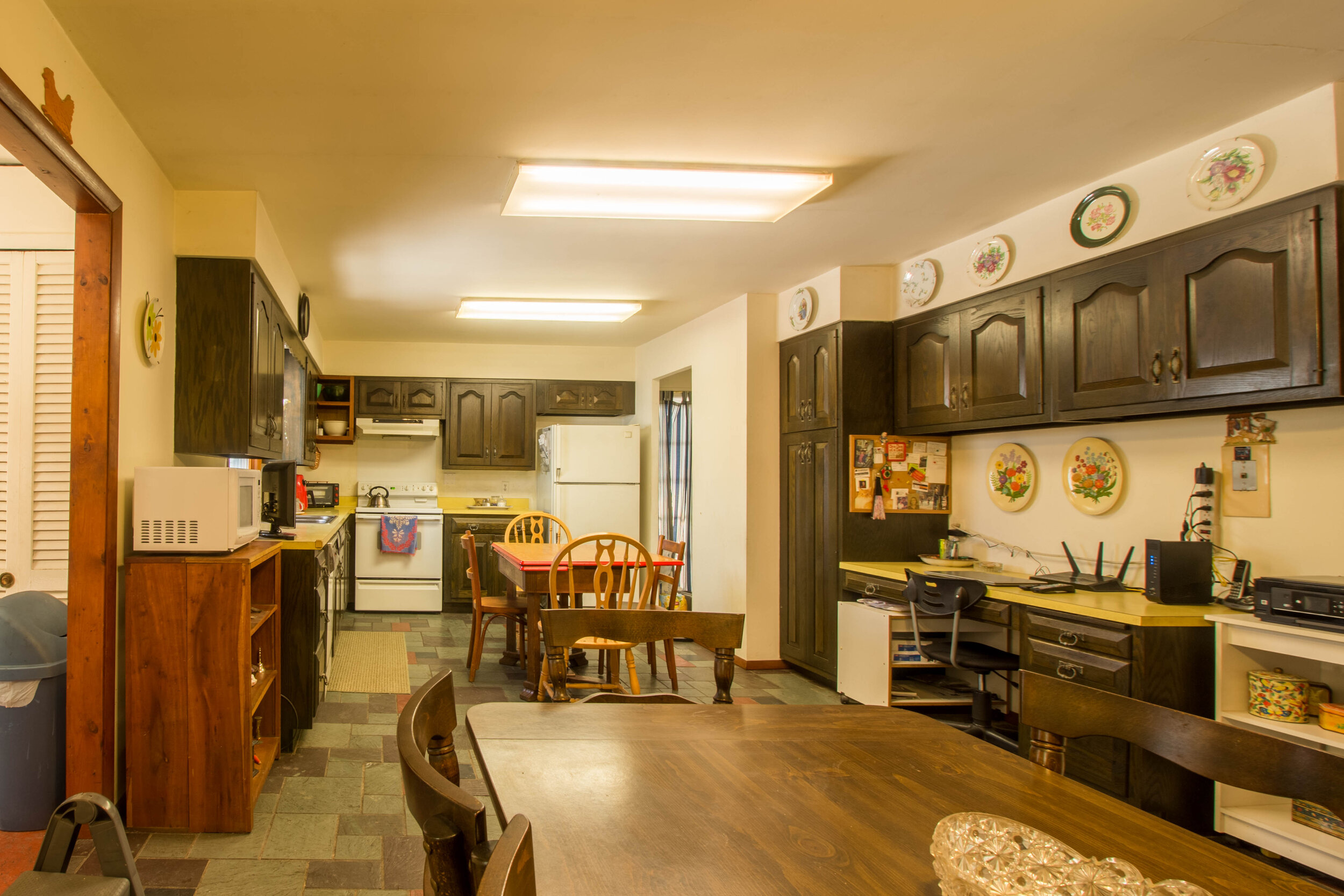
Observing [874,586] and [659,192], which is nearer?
[659,192]

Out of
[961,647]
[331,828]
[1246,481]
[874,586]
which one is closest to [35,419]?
[331,828]

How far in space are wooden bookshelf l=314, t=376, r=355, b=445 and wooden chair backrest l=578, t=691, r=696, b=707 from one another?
6213mm

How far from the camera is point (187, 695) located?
2.71m

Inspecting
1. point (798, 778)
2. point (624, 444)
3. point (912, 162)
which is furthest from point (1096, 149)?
point (624, 444)

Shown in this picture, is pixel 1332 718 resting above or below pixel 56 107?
below

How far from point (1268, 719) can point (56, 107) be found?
400 cm

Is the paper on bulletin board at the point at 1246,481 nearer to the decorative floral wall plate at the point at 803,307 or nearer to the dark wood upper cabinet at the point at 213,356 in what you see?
the decorative floral wall plate at the point at 803,307

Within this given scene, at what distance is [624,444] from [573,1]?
5.40m

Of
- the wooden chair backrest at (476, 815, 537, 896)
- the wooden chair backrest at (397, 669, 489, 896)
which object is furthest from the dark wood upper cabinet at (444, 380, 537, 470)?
the wooden chair backrest at (476, 815, 537, 896)

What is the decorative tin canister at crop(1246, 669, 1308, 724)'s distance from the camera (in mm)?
2566

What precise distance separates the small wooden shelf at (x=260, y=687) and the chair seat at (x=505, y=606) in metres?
1.53

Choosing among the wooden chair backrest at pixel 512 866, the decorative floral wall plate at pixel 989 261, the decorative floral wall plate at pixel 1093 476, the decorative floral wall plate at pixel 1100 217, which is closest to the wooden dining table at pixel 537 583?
the decorative floral wall plate at pixel 1093 476

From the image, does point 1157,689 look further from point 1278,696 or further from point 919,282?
point 919,282

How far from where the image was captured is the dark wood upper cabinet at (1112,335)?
3.06 m
